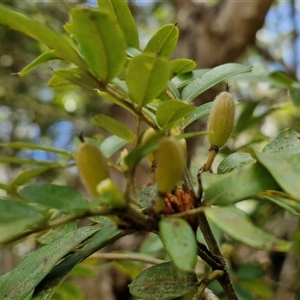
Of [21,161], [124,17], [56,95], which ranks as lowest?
[56,95]

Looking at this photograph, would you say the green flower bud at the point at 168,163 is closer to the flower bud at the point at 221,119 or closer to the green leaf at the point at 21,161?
the flower bud at the point at 221,119

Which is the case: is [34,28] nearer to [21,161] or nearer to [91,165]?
[91,165]

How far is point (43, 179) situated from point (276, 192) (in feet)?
6.09

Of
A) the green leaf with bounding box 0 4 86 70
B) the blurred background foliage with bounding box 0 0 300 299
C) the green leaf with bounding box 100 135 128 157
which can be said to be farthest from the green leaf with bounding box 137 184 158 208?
the blurred background foliage with bounding box 0 0 300 299

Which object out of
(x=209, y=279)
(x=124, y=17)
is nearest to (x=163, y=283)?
(x=209, y=279)

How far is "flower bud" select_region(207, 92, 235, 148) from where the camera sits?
0.35 meters

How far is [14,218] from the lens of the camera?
26cm

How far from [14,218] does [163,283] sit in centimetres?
16

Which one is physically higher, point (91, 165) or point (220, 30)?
point (91, 165)

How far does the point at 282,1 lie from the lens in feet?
7.58

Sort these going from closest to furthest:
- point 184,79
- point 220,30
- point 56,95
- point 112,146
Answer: point 184,79 < point 112,146 < point 220,30 < point 56,95

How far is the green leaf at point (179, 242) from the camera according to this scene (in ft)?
0.81

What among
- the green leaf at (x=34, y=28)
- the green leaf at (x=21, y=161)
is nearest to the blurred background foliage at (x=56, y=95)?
the green leaf at (x=21, y=161)

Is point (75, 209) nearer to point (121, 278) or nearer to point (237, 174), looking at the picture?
point (237, 174)
